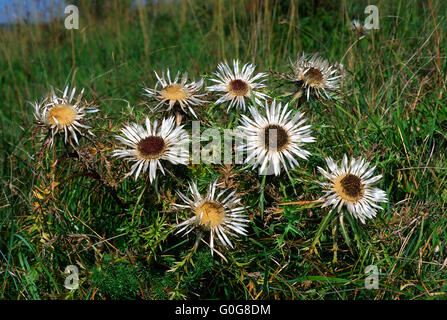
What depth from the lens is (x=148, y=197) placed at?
128cm

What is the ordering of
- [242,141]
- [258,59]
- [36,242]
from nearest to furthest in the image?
[242,141]
[36,242]
[258,59]

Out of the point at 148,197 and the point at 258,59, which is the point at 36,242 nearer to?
the point at 148,197

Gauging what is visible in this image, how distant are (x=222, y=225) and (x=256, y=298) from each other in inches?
10.5

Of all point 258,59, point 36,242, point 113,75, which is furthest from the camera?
point 113,75

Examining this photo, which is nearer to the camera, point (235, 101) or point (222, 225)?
point (222, 225)

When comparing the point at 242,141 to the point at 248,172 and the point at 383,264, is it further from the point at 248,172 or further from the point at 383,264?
the point at 383,264

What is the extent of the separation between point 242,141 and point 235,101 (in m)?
0.19
